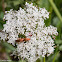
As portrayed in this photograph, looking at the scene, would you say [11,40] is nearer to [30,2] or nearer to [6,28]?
[6,28]

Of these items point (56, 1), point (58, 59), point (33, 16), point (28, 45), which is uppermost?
point (56, 1)

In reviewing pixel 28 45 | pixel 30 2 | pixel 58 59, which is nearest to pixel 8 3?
pixel 30 2

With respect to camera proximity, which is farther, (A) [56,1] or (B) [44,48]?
(A) [56,1]

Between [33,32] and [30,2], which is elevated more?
[30,2]

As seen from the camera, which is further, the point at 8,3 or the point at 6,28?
the point at 8,3

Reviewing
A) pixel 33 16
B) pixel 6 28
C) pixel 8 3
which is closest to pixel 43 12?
pixel 33 16

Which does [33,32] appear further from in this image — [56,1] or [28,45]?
[56,1]
